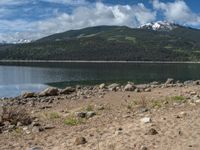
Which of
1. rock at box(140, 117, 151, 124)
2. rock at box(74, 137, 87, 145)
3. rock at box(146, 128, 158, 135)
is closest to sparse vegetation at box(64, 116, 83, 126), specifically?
rock at box(140, 117, 151, 124)

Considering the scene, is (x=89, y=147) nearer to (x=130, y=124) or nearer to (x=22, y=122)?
(x=130, y=124)

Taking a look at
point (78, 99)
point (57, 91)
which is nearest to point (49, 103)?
point (78, 99)

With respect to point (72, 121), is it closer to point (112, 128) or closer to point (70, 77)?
point (112, 128)

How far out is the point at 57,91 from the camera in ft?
97.7

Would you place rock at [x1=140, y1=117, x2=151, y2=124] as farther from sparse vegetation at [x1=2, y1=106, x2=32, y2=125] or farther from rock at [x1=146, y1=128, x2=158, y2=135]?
sparse vegetation at [x1=2, y1=106, x2=32, y2=125]

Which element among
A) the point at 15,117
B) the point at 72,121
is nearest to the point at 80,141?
the point at 72,121

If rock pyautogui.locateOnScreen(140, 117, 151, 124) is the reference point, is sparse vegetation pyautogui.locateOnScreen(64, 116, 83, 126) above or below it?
below

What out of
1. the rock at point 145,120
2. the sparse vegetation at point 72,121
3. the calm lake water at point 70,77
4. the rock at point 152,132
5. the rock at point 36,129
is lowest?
the calm lake water at point 70,77

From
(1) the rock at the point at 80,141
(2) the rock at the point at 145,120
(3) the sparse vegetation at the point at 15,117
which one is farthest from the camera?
(3) the sparse vegetation at the point at 15,117

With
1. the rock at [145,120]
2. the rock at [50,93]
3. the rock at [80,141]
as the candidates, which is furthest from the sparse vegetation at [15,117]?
the rock at [50,93]

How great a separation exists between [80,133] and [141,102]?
7.29 meters

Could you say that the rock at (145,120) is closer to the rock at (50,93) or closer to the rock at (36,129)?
the rock at (36,129)

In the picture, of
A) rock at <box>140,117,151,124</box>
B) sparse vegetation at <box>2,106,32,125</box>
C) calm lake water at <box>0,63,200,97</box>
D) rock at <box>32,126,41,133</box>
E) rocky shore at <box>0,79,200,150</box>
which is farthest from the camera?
calm lake water at <box>0,63,200,97</box>

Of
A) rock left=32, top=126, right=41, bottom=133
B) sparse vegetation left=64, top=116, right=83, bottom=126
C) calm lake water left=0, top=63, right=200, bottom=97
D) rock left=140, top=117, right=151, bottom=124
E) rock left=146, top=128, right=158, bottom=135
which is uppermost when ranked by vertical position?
rock left=140, top=117, right=151, bottom=124
